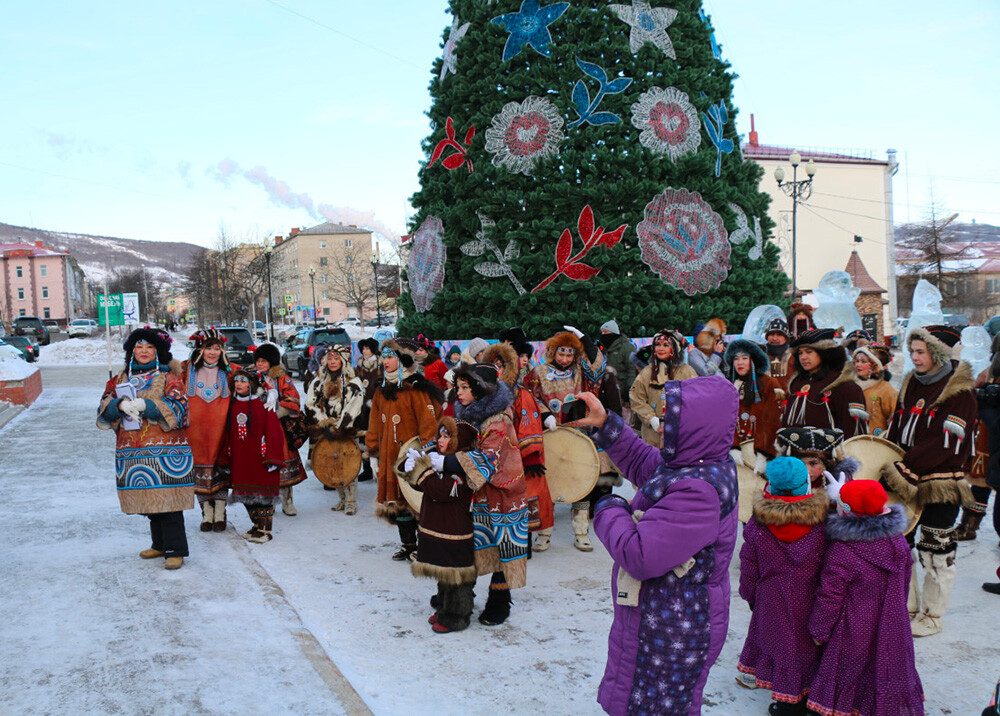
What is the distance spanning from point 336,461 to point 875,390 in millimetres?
5195

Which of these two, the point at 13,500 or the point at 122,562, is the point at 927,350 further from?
the point at 13,500

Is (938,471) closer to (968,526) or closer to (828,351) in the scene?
(828,351)

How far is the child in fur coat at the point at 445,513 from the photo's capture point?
4.79 meters

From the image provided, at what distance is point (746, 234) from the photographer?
41.8ft

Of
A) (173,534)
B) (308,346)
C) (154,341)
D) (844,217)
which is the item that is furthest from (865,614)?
(844,217)

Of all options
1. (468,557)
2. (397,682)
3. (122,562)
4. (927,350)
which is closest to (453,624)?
(468,557)

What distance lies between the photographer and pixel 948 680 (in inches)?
166

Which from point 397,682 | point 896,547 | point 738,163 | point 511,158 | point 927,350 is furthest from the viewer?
point 738,163

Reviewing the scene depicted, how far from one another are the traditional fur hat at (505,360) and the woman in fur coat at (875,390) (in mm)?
2884

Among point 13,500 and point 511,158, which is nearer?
point 13,500

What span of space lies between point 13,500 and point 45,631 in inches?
171

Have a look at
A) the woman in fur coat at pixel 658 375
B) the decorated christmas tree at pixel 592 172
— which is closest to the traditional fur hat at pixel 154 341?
the woman in fur coat at pixel 658 375

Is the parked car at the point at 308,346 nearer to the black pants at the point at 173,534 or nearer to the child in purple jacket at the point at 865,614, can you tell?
the black pants at the point at 173,534

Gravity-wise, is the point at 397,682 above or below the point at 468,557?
below
